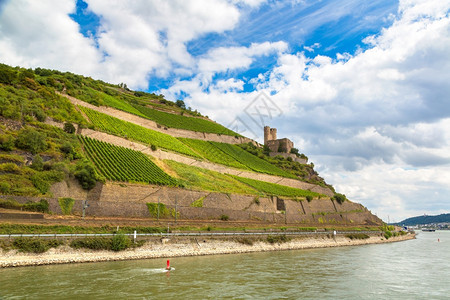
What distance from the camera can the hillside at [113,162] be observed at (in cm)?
2641

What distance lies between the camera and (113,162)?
34656 millimetres

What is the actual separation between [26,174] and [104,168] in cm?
817

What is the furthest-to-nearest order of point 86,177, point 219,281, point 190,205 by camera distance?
1. point 190,205
2. point 86,177
3. point 219,281

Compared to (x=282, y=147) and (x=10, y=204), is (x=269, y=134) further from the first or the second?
(x=10, y=204)

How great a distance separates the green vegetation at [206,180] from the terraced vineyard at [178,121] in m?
22.4

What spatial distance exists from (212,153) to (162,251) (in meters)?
40.0

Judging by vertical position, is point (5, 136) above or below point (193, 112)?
below

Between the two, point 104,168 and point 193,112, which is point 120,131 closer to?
point 104,168

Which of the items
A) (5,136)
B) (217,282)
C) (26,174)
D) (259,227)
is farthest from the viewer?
(259,227)

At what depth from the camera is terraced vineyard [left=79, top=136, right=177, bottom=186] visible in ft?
105

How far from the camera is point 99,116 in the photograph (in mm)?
47969

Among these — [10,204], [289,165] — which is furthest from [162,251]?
[289,165]

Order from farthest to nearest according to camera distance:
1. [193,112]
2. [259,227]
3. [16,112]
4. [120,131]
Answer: [193,112] < [120,131] < [259,227] < [16,112]

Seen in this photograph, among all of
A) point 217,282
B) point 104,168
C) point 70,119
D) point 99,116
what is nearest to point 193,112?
point 99,116
